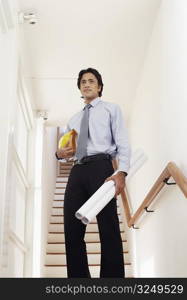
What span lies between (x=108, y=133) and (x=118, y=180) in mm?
400

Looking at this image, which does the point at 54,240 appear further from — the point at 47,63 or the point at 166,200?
the point at 166,200

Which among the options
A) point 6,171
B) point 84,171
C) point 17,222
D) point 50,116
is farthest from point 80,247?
point 50,116

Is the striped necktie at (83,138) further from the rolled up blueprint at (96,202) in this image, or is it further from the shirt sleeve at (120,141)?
the rolled up blueprint at (96,202)

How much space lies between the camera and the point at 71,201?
7.73 ft

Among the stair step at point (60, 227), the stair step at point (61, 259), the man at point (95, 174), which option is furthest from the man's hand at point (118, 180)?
the stair step at point (60, 227)

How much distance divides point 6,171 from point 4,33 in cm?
101

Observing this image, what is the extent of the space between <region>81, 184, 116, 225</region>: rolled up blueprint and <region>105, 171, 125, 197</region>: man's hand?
0.04 meters

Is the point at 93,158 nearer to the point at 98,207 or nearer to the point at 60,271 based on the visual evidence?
the point at 98,207

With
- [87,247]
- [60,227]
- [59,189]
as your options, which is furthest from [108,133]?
[59,189]

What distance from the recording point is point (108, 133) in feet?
8.17

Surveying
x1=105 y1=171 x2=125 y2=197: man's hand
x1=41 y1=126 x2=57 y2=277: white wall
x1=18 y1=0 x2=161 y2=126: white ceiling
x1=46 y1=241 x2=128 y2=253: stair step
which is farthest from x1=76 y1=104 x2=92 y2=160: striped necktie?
x1=46 y1=241 x2=128 y2=253: stair step

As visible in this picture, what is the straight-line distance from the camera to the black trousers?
2223mm

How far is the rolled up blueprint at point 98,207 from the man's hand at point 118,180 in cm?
4

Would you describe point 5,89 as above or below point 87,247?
above
